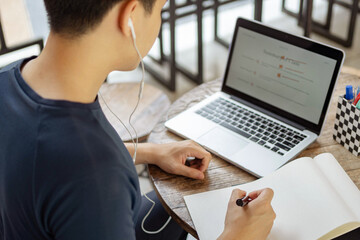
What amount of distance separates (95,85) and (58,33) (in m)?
0.11

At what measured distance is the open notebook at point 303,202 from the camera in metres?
0.93

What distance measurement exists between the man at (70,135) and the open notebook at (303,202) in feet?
0.78

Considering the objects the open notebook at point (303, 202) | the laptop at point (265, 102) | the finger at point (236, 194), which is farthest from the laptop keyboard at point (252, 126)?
the finger at point (236, 194)

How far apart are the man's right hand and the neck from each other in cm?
38

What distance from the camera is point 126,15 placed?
74 centimetres

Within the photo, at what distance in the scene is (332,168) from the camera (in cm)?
106

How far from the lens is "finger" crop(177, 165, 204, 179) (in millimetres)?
1103

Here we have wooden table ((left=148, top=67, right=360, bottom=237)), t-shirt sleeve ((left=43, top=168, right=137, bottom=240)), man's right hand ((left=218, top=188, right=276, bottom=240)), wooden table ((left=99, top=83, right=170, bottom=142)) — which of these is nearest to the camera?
t-shirt sleeve ((left=43, top=168, right=137, bottom=240))

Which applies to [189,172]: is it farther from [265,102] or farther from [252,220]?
[265,102]

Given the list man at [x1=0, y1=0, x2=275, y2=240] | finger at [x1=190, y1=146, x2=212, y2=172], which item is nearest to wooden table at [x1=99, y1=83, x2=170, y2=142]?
finger at [x1=190, y1=146, x2=212, y2=172]

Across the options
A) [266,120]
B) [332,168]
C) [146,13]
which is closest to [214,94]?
[266,120]

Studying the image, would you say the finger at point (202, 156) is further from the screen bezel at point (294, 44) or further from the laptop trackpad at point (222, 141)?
the screen bezel at point (294, 44)

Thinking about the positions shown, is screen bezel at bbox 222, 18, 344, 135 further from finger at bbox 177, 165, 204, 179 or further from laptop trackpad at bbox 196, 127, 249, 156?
finger at bbox 177, 165, 204, 179

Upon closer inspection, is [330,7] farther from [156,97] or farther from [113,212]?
[113,212]
